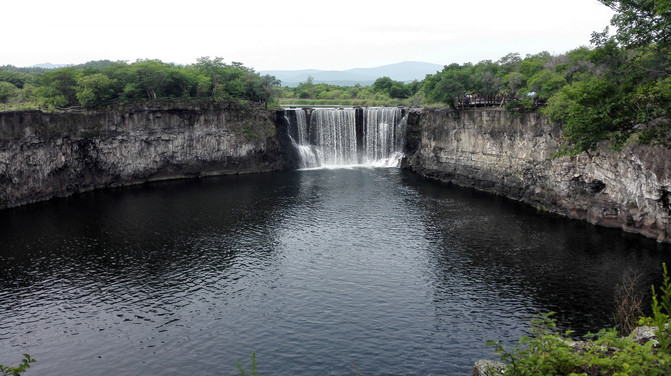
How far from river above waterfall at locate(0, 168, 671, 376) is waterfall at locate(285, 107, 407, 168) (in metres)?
29.4

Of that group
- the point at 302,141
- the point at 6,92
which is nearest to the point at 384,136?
the point at 302,141

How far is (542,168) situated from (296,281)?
3994cm

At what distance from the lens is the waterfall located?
9831 centimetres

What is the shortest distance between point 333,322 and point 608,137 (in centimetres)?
3335

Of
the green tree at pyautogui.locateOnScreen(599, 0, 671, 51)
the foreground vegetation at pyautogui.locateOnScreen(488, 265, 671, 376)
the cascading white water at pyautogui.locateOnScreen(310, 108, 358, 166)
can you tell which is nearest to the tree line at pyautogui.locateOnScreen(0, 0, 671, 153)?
the green tree at pyautogui.locateOnScreen(599, 0, 671, 51)

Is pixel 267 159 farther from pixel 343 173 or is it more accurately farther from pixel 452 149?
pixel 452 149

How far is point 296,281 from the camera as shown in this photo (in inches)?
1727

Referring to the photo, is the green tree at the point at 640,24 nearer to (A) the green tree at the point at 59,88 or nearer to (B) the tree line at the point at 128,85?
(B) the tree line at the point at 128,85

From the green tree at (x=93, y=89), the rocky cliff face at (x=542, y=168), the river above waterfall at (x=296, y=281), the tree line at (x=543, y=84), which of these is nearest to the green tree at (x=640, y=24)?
the tree line at (x=543, y=84)

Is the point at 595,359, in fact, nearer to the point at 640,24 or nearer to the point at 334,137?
the point at 640,24

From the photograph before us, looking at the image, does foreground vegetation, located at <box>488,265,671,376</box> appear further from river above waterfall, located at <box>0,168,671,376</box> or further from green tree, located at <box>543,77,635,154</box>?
green tree, located at <box>543,77,635,154</box>

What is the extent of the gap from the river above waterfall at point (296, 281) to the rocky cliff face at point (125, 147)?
21.9 feet

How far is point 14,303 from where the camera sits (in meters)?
39.3

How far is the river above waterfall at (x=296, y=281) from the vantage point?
3247cm
